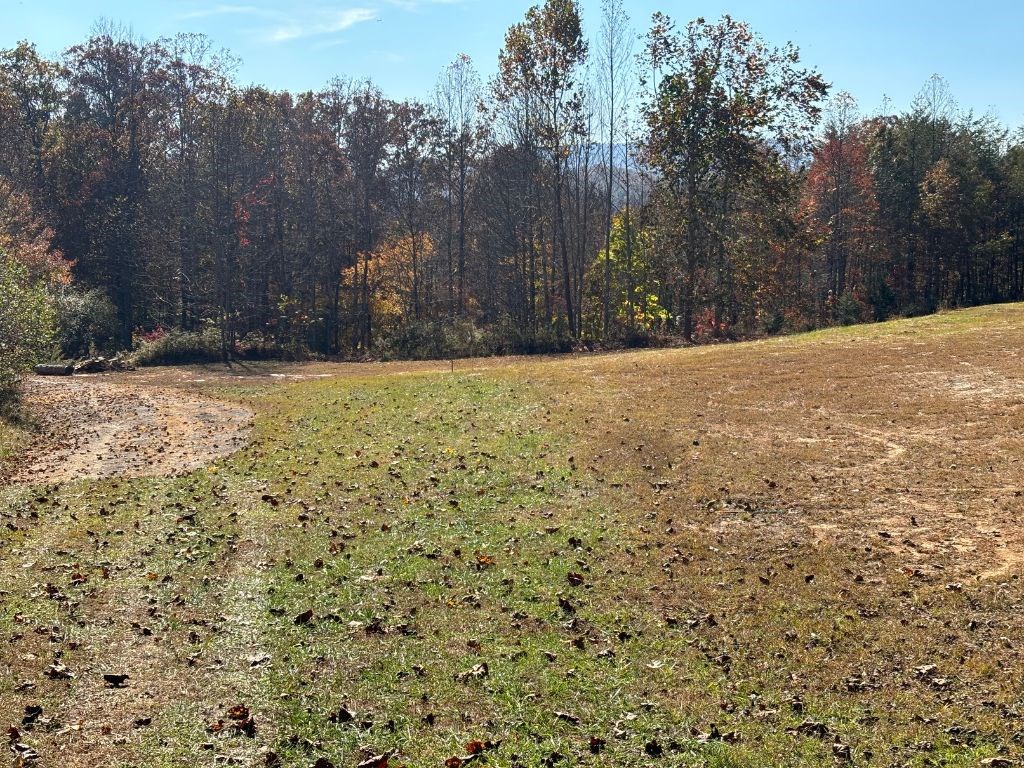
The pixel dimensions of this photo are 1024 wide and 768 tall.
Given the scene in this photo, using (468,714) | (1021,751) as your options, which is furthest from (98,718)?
(1021,751)

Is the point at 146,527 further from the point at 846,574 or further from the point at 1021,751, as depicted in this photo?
the point at 1021,751

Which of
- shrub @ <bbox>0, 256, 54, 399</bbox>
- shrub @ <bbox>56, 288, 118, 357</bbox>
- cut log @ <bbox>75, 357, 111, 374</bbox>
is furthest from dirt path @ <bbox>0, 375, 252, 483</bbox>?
shrub @ <bbox>56, 288, 118, 357</bbox>

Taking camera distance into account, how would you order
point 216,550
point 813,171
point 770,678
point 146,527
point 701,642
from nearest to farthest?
point 770,678 → point 701,642 → point 216,550 → point 146,527 → point 813,171

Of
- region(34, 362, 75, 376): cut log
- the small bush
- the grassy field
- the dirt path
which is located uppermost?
the small bush

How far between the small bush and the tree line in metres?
0.17

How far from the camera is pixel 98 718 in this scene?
6.71 meters

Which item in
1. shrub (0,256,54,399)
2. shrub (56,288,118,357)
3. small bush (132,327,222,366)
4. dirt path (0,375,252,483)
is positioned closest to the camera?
dirt path (0,375,252,483)

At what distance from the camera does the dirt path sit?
16.4 m

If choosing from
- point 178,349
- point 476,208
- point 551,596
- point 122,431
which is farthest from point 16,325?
point 476,208

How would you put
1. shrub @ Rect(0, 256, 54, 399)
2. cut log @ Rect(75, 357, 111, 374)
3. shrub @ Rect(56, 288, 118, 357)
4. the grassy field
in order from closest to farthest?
1. the grassy field
2. shrub @ Rect(0, 256, 54, 399)
3. cut log @ Rect(75, 357, 111, 374)
4. shrub @ Rect(56, 288, 118, 357)

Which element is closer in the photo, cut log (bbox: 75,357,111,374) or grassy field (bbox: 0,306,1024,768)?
grassy field (bbox: 0,306,1024,768)

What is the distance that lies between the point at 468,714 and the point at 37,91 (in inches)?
1991

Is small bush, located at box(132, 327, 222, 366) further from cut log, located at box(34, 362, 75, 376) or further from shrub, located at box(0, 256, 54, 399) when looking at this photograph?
shrub, located at box(0, 256, 54, 399)

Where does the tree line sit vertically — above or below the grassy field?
above
